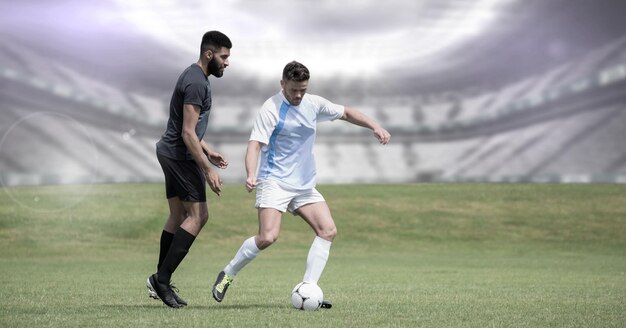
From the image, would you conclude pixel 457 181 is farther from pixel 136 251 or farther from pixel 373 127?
pixel 373 127

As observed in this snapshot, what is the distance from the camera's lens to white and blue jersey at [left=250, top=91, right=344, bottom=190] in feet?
34.7

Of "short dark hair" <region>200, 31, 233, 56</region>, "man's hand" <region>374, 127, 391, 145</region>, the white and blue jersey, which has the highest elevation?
"short dark hair" <region>200, 31, 233, 56</region>

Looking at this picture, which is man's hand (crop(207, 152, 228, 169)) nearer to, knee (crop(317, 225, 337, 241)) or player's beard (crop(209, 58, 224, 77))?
player's beard (crop(209, 58, 224, 77))

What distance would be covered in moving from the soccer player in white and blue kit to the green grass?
0.61 metres

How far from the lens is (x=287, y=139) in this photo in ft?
35.2

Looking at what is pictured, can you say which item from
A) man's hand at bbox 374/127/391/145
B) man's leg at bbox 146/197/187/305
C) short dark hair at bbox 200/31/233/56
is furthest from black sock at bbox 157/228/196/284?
man's hand at bbox 374/127/391/145

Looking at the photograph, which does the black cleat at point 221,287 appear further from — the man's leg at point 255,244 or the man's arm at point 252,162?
the man's arm at point 252,162

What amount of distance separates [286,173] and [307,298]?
1.44 m

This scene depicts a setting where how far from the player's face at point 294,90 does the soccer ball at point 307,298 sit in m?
2.06

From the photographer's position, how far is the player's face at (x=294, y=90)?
10430 millimetres

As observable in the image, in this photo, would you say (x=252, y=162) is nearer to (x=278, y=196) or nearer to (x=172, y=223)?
(x=278, y=196)

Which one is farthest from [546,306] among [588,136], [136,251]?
[588,136]

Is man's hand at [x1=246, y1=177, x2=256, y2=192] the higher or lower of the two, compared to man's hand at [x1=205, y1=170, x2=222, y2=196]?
higher

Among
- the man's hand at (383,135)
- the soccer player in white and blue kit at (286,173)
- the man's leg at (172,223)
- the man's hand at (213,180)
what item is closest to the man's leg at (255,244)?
the soccer player in white and blue kit at (286,173)
